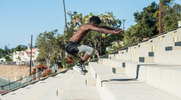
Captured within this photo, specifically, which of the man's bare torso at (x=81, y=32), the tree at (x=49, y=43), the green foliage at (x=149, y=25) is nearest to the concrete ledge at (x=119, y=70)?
the man's bare torso at (x=81, y=32)

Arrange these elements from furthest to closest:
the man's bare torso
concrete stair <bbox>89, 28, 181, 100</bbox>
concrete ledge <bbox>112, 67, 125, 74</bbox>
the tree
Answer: the tree, concrete ledge <bbox>112, 67, 125, 74</bbox>, the man's bare torso, concrete stair <bbox>89, 28, 181, 100</bbox>

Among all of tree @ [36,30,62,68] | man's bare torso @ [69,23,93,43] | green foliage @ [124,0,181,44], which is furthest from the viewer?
tree @ [36,30,62,68]

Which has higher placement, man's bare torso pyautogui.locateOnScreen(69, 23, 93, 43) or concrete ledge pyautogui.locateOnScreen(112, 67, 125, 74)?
man's bare torso pyautogui.locateOnScreen(69, 23, 93, 43)

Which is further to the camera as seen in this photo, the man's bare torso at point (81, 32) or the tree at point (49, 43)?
the tree at point (49, 43)

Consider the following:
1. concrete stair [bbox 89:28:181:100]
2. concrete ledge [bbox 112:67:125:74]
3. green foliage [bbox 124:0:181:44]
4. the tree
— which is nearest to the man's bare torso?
concrete stair [bbox 89:28:181:100]

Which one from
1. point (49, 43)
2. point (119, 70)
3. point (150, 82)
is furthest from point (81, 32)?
point (49, 43)

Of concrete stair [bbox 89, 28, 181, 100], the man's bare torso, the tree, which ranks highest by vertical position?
the tree

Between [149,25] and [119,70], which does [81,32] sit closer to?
[119,70]

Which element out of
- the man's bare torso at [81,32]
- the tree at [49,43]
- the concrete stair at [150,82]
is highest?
the tree at [49,43]

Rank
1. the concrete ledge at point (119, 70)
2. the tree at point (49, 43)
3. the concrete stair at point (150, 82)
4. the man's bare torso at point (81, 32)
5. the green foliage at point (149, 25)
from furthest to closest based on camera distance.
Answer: the tree at point (49, 43) → the green foliage at point (149, 25) → the concrete ledge at point (119, 70) → the man's bare torso at point (81, 32) → the concrete stair at point (150, 82)

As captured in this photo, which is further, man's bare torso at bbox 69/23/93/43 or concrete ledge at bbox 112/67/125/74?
concrete ledge at bbox 112/67/125/74

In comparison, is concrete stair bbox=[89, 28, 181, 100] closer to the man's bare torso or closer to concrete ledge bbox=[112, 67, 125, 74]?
concrete ledge bbox=[112, 67, 125, 74]

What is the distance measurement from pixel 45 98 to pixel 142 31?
68.9 ft

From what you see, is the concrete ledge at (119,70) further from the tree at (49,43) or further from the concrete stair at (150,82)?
the tree at (49,43)
